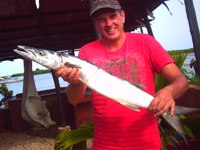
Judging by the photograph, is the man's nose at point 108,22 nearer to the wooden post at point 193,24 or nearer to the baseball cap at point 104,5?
the baseball cap at point 104,5

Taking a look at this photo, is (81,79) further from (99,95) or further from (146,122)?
(146,122)

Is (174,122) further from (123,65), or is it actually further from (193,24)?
(193,24)

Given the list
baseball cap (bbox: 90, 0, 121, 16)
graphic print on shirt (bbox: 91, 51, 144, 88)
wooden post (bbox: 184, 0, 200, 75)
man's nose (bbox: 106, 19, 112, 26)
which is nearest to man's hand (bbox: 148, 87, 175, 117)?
graphic print on shirt (bbox: 91, 51, 144, 88)

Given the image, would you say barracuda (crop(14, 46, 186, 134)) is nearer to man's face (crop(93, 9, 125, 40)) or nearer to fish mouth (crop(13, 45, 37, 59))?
fish mouth (crop(13, 45, 37, 59))

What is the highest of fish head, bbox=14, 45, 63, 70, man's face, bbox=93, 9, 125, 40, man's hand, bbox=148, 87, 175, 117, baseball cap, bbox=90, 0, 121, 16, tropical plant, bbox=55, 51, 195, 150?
baseball cap, bbox=90, 0, 121, 16

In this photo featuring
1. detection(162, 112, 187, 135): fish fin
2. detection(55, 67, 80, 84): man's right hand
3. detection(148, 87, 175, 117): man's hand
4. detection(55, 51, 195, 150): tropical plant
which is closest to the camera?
detection(148, 87, 175, 117): man's hand

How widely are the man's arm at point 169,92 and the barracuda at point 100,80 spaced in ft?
0.52

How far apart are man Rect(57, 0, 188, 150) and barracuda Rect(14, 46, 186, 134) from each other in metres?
0.09

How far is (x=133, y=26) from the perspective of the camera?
34.4ft

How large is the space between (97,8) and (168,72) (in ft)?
2.91

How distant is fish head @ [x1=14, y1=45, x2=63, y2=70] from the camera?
8.39 feet

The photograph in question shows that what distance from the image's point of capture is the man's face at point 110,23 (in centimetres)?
270

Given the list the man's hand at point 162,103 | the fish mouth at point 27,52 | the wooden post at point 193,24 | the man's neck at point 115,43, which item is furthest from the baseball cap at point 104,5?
the wooden post at point 193,24

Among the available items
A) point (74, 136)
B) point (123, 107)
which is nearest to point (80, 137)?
point (74, 136)
